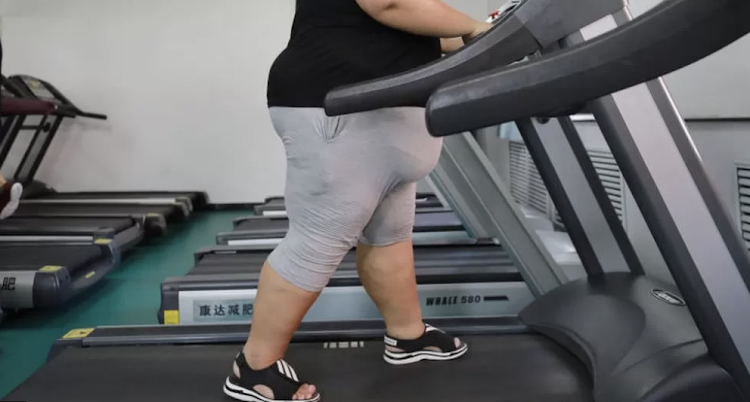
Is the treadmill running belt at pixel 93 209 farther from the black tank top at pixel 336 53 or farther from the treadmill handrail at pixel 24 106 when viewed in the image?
the black tank top at pixel 336 53

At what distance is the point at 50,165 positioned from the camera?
5520 millimetres

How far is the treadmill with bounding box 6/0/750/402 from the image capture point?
720 millimetres

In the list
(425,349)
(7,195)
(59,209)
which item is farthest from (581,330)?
(59,209)

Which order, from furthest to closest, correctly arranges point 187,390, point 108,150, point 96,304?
point 108,150 < point 96,304 < point 187,390

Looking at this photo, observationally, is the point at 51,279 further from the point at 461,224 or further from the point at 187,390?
the point at 461,224

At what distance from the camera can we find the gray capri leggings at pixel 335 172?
1145 millimetres

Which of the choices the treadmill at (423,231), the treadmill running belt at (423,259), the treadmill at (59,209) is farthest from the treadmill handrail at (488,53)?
the treadmill at (59,209)

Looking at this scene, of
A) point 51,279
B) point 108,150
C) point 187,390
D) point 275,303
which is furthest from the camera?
point 108,150

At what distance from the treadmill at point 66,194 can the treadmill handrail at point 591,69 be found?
400 centimetres

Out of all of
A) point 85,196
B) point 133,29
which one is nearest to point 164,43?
point 133,29

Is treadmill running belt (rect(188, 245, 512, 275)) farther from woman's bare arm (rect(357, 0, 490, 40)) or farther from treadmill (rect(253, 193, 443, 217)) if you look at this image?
woman's bare arm (rect(357, 0, 490, 40))

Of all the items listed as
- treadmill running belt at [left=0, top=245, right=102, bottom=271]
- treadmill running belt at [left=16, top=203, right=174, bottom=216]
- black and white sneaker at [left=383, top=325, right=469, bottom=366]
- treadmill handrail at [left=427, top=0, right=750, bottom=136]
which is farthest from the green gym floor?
treadmill handrail at [left=427, top=0, right=750, bottom=136]

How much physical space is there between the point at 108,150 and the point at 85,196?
540mm

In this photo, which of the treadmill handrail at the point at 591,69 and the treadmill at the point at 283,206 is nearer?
the treadmill handrail at the point at 591,69
